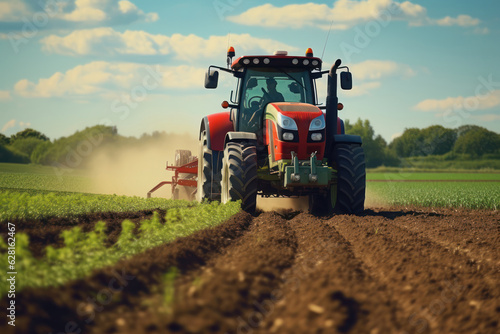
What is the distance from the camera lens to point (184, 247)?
6105mm

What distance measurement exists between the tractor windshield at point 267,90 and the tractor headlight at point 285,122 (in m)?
1.31

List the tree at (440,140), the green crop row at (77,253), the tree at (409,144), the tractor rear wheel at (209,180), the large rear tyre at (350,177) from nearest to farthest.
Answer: the green crop row at (77,253) < the large rear tyre at (350,177) < the tractor rear wheel at (209,180) < the tree at (440,140) < the tree at (409,144)

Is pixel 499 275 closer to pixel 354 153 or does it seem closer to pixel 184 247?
pixel 184 247

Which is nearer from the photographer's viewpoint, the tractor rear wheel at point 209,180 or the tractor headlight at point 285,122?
the tractor headlight at point 285,122

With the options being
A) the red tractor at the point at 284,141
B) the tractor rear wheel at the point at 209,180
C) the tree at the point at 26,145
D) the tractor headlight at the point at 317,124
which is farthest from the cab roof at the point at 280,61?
the tree at the point at 26,145

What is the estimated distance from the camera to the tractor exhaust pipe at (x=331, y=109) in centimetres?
1071

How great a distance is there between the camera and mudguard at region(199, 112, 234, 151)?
38.7 feet

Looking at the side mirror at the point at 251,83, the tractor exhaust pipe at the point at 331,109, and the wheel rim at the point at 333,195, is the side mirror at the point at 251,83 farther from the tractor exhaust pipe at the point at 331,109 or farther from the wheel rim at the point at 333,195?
the wheel rim at the point at 333,195

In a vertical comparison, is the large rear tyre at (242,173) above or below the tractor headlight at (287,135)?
below

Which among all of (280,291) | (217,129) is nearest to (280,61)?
(217,129)

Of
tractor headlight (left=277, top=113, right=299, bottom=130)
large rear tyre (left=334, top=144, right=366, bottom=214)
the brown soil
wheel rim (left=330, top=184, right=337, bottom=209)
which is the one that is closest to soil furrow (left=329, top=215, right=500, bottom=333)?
the brown soil

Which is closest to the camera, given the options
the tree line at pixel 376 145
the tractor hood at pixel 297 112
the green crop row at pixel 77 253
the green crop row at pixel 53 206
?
the green crop row at pixel 77 253

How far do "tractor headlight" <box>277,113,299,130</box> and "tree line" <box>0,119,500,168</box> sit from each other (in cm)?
3333

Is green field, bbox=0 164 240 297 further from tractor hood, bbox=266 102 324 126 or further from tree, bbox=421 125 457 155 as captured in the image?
tree, bbox=421 125 457 155
